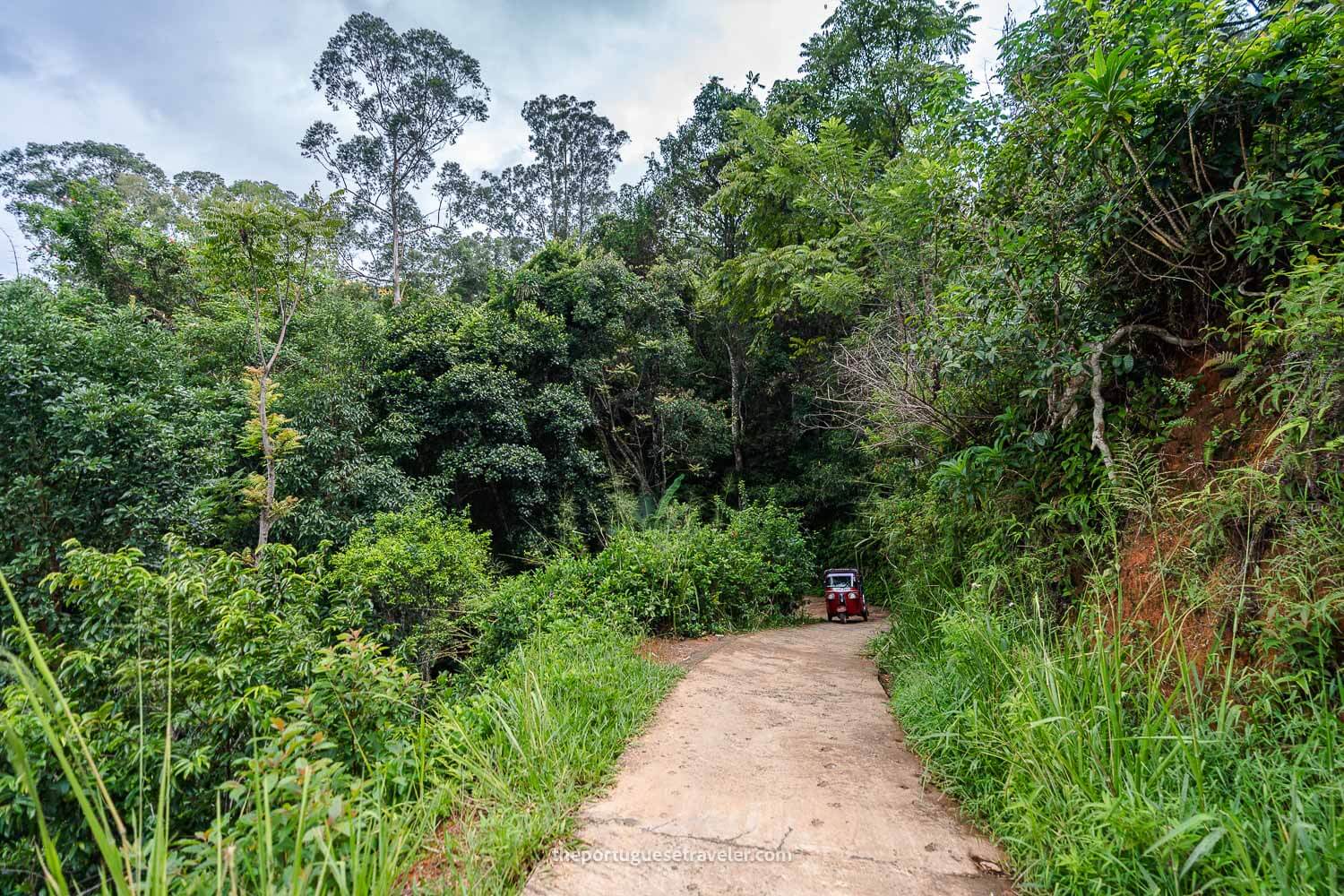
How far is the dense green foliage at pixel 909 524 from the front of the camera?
1.86 m

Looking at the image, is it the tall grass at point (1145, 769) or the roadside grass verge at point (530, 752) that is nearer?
the tall grass at point (1145, 769)

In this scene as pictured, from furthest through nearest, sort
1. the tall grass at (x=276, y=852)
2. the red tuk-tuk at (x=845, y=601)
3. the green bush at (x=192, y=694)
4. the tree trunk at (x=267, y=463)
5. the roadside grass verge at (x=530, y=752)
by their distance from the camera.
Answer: the red tuk-tuk at (x=845, y=601) → the tree trunk at (x=267, y=463) → the green bush at (x=192, y=694) → the roadside grass verge at (x=530, y=752) → the tall grass at (x=276, y=852)

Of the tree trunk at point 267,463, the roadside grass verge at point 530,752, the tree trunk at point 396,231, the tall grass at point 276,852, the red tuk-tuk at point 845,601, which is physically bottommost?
the red tuk-tuk at point 845,601

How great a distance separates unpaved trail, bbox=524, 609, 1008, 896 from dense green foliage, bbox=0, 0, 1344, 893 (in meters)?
0.19

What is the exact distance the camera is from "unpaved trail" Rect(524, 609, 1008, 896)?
1.93m

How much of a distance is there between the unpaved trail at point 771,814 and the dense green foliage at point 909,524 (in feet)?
0.62

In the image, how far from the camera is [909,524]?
562cm

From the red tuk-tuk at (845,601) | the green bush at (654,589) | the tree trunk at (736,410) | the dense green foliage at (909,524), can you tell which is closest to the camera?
the dense green foliage at (909,524)

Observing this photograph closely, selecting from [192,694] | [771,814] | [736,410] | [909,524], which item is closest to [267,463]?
[192,694]

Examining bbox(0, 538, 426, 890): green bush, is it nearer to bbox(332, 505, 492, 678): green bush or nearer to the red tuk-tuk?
bbox(332, 505, 492, 678): green bush

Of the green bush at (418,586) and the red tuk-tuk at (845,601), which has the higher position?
the green bush at (418,586)

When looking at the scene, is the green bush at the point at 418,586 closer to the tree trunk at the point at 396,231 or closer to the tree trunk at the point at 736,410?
the tree trunk at the point at 736,410

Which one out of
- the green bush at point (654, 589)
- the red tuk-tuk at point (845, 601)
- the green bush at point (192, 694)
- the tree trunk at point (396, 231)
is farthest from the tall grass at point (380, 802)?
the tree trunk at point (396, 231)

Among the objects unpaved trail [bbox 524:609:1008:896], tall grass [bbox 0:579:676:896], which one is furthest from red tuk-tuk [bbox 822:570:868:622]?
tall grass [bbox 0:579:676:896]
